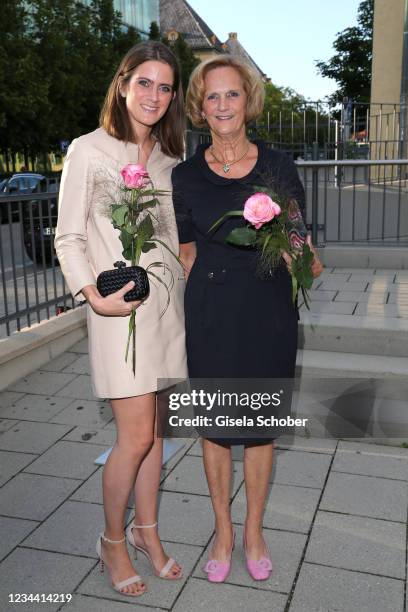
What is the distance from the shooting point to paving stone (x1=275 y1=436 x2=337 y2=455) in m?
4.20

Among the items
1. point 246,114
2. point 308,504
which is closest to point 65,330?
point 308,504

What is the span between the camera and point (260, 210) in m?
2.26

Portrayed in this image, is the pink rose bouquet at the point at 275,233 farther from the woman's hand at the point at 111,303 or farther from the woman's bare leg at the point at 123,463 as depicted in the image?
the woman's bare leg at the point at 123,463

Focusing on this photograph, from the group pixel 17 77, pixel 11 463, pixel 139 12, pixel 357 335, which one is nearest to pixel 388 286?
pixel 357 335

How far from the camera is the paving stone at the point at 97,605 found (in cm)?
269

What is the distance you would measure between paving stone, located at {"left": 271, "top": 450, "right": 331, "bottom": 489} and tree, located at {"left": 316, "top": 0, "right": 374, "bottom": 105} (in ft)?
155

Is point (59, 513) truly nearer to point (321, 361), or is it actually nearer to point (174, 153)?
point (174, 153)

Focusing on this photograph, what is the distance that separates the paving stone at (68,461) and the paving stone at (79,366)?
1298mm

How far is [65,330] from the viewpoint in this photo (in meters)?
5.99

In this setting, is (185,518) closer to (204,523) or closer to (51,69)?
(204,523)

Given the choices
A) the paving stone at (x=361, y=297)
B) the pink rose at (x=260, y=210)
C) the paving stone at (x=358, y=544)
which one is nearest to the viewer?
the pink rose at (x=260, y=210)

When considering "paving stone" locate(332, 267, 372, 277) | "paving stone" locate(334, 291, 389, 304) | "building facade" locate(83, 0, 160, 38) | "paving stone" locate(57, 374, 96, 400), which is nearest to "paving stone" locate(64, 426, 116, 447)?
"paving stone" locate(57, 374, 96, 400)

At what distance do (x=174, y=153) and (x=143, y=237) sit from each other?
59cm

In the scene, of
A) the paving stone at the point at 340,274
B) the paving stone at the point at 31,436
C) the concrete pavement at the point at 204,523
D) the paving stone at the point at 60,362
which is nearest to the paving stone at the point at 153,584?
the concrete pavement at the point at 204,523
